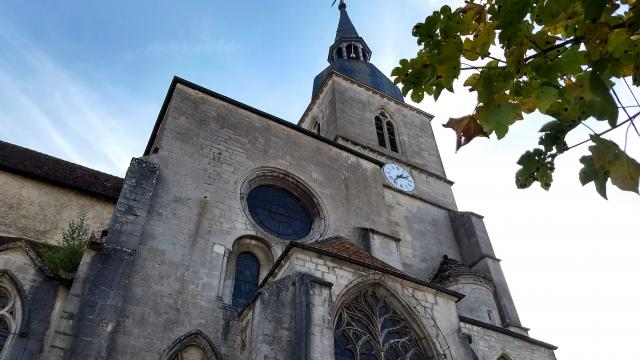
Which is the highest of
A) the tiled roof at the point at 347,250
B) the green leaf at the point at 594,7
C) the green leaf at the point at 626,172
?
the tiled roof at the point at 347,250

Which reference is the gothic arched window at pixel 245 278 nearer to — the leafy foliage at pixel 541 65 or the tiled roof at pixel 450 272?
the tiled roof at pixel 450 272

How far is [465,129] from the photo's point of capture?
136 inches

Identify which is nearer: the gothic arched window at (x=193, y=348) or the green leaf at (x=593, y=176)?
the green leaf at (x=593, y=176)

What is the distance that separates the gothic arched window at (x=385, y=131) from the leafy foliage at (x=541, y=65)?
16.3 m

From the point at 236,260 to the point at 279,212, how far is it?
6.31 ft

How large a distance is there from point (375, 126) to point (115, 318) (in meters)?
14.2

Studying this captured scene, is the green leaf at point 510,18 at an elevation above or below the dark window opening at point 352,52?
below

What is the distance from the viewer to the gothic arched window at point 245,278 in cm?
950

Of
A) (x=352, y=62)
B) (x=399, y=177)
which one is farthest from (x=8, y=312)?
(x=352, y=62)

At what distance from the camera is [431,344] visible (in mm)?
8219

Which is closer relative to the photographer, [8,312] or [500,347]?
[8,312]

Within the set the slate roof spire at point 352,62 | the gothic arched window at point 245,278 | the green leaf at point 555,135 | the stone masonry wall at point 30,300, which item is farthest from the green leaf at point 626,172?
the slate roof spire at point 352,62

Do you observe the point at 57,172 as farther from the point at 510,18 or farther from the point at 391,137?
the point at 391,137

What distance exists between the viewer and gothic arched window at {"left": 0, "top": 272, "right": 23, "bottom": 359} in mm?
7750
